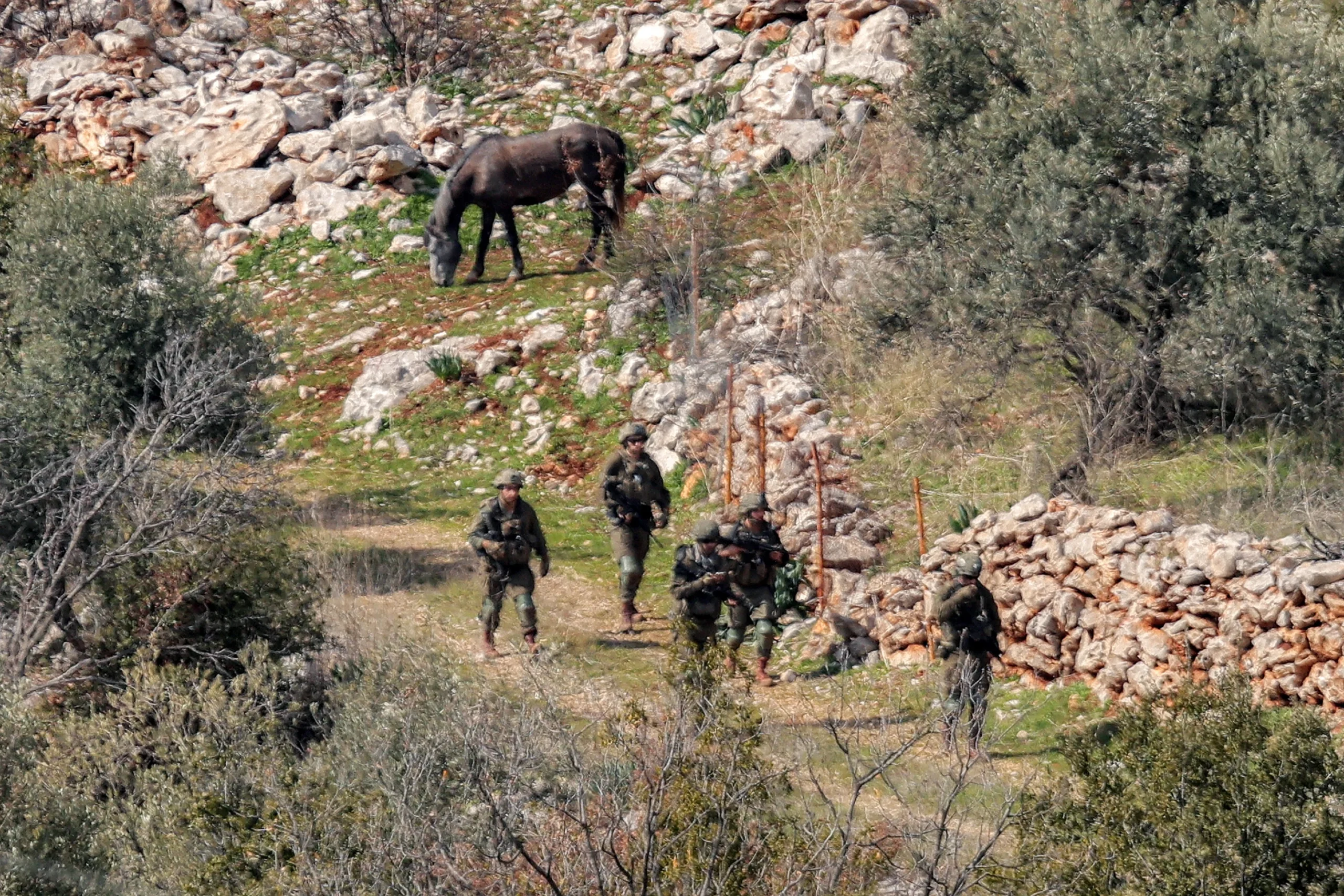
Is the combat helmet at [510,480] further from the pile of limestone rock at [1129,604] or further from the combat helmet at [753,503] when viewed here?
the pile of limestone rock at [1129,604]

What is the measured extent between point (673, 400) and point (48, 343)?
6.80 m

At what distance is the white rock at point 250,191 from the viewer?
89.6 feet

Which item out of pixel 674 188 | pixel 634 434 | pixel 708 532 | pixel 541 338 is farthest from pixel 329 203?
pixel 708 532

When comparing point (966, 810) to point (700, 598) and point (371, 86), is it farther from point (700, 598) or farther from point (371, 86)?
point (371, 86)

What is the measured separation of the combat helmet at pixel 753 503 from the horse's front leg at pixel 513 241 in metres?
11.0

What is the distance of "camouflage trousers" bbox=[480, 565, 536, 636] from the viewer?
46.9 ft

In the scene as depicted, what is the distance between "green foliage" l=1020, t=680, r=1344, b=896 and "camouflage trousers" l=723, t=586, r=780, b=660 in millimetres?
4989

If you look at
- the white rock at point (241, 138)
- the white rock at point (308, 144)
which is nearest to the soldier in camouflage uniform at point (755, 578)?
the white rock at point (308, 144)

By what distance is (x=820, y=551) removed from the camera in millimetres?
15219

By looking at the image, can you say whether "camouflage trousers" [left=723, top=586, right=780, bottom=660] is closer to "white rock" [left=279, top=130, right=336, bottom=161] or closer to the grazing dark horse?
the grazing dark horse

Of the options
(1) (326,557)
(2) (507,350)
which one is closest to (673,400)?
(2) (507,350)

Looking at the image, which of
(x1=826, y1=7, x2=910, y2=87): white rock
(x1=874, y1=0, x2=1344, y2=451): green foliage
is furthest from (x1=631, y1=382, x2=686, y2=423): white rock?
(x1=826, y1=7, x2=910, y2=87): white rock

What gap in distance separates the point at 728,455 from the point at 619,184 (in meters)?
7.52

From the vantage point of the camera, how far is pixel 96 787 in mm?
11555
